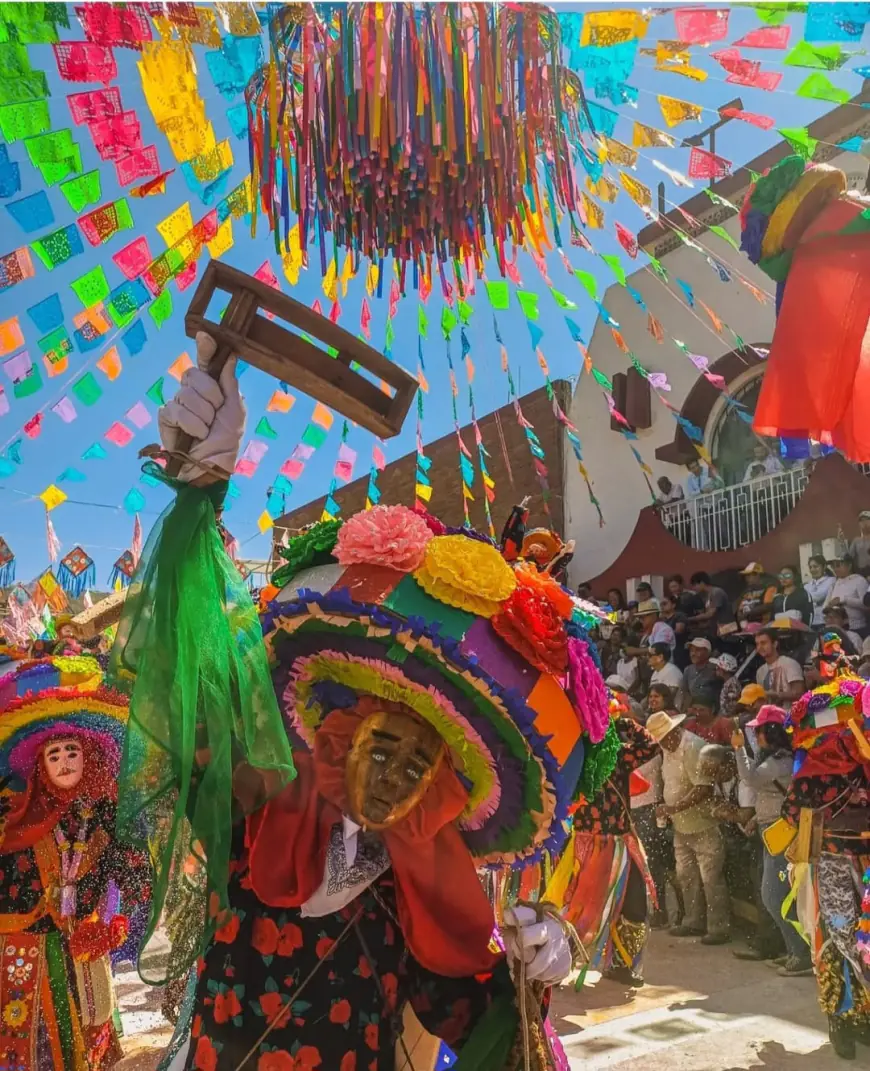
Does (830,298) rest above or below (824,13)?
below

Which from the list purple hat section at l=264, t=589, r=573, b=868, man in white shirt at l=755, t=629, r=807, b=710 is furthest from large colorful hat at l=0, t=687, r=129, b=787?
man in white shirt at l=755, t=629, r=807, b=710

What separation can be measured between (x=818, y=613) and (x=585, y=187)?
570 cm

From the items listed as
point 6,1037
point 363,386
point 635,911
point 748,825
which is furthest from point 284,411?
point 748,825

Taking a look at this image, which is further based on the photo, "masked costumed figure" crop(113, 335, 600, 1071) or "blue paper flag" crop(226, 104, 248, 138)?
"blue paper flag" crop(226, 104, 248, 138)

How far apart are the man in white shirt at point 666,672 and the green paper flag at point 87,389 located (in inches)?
230

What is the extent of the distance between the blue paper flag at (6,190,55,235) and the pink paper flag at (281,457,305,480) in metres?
1.64

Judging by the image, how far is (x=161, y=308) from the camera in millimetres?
3680

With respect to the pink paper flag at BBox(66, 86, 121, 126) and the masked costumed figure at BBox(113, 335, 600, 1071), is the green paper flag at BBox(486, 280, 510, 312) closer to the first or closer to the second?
the pink paper flag at BBox(66, 86, 121, 126)

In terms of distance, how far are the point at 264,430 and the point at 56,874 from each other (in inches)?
82.5

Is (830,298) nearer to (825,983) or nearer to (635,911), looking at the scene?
(825,983)

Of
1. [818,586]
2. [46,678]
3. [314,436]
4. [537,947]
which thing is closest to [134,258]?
[314,436]

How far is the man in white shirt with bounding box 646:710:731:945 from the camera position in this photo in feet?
22.7

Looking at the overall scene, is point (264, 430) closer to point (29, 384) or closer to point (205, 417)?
point (29, 384)

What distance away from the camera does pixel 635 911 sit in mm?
5977
